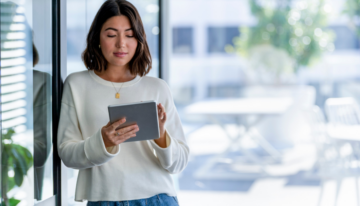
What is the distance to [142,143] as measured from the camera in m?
1.24

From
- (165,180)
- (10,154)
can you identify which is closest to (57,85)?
(10,154)

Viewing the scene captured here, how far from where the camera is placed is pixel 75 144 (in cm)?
112

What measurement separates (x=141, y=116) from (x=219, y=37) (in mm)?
3267

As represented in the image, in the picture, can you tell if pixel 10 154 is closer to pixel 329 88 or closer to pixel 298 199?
pixel 298 199

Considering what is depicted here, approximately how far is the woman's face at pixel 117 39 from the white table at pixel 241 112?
2.66 metres

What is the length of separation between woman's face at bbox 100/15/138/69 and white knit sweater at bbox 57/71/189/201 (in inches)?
3.5

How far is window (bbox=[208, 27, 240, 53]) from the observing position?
4141 mm

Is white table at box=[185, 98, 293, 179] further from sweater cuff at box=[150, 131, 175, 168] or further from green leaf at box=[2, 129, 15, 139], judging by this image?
green leaf at box=[2, 129, 15, 139]

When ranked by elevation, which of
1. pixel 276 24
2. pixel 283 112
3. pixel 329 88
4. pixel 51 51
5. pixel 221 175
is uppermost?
pixel 276 24

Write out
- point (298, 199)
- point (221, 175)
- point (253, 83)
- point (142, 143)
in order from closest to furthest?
point (142, 143), point (298, 199), point (221, 175), point (253, 83)

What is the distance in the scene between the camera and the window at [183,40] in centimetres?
421

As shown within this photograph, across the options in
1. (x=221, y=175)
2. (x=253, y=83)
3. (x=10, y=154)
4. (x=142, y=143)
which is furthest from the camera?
(x=253, y=83)

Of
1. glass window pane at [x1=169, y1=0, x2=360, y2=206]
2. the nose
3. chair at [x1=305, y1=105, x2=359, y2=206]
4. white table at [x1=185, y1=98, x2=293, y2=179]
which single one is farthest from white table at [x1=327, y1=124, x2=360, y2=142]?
the nose

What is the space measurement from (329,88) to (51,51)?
10.9 ft
